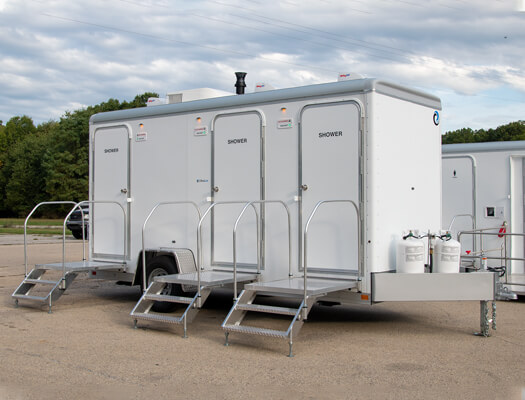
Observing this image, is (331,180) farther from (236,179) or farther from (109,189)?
(109,189)

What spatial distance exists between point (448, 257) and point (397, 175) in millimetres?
1153

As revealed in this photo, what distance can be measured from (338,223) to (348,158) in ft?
2.58

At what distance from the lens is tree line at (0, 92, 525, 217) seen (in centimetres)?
4834

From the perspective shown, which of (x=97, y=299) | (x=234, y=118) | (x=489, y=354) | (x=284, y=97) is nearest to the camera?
(x=489, y=354)

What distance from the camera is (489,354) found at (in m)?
6.68

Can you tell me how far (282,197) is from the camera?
8148 millimetres

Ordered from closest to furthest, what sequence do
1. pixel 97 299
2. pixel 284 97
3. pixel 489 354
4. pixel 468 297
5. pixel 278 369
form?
pixel 278 369 → pixel 489 354 → pixel 468 297 → pixel 284 97 → pixel 97 299

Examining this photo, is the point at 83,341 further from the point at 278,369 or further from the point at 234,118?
the point at 234,118

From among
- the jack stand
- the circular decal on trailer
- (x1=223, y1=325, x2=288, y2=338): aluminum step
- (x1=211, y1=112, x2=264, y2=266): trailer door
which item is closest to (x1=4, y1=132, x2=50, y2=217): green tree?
(x1=211, y1=112, x2=264, y2=266): trailer door

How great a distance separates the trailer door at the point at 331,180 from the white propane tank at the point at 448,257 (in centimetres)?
101

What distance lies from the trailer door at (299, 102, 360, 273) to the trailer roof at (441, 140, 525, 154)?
448 cm

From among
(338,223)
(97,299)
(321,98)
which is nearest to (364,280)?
(338,223)

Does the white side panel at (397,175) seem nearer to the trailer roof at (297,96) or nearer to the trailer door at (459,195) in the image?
the trailer roof at (297,96)

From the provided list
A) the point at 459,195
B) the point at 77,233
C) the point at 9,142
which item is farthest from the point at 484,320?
the point at 9,142
